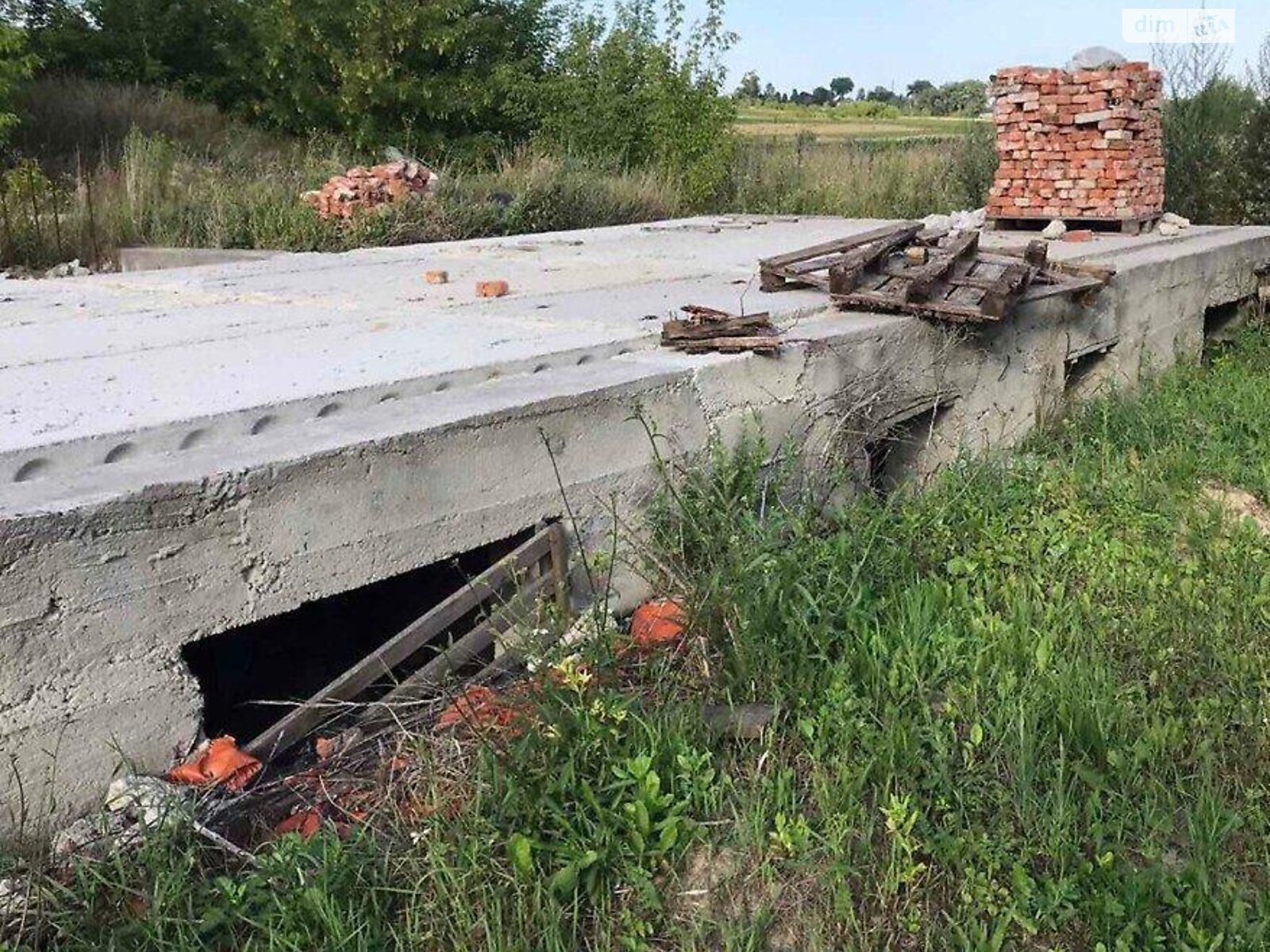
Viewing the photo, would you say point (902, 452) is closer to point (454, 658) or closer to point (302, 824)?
point (454, 658)

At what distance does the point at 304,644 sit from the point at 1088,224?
6.80m

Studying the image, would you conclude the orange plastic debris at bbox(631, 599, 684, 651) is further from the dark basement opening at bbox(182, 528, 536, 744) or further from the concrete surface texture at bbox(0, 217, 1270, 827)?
the dark basement opening at bbox(182, 528, 536, 744)

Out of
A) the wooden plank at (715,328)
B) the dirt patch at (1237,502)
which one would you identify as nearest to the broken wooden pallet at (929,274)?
the wooden plank at (715,328)

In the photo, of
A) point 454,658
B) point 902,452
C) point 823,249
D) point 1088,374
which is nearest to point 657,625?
point 454,658

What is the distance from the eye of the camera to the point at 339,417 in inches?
142

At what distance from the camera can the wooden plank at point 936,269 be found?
5.29m

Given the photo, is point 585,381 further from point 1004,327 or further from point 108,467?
point 1004,327

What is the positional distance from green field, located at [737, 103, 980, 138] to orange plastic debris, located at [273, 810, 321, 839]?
27759 millimetres

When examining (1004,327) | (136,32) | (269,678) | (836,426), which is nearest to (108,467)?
(269,678)

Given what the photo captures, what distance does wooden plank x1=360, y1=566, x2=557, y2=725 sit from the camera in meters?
3.31

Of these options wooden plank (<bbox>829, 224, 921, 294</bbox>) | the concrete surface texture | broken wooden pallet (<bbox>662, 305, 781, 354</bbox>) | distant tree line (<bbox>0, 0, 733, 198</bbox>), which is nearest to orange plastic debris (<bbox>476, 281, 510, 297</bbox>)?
the concrete surface texture

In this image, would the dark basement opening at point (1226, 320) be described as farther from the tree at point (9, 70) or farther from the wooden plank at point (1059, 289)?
the tree at point (9, 70)

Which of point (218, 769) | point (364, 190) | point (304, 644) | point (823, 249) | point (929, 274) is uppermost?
point (364, 190)

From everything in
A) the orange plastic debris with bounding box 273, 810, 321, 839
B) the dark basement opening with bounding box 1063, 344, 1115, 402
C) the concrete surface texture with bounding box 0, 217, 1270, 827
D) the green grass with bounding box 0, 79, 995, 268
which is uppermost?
the green grass with bounding box 0, 79, 995, 268
